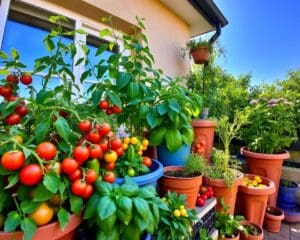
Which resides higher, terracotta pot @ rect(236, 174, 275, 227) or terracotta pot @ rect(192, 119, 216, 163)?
terracotta pot @ rect(192, 119, 216, 163)

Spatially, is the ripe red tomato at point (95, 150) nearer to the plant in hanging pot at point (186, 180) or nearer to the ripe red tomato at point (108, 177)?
the ripe red tomato at point (108, 177)

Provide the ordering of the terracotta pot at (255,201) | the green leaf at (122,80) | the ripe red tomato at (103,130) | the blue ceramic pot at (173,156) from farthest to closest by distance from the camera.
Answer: the terracotta pot at (255,201) → the blue ceramic pot at (173,156) → the green leaf at (122,80) → the ripe red tomato at (103,130)

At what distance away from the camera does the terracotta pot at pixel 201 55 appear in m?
2.83

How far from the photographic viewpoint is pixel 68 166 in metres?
0.71

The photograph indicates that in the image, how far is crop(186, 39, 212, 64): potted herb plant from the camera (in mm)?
2828

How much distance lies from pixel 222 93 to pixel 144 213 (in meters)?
2.81

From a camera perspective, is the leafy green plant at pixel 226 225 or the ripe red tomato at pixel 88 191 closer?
the ripe red tomato at pixel 88 191

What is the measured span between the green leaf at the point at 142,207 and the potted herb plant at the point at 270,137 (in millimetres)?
2197

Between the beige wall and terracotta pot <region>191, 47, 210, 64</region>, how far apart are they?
0.31 m

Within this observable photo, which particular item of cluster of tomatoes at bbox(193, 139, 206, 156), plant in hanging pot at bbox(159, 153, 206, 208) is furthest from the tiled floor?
plant in hanging pot at bbox(159, 153, 206, 208)

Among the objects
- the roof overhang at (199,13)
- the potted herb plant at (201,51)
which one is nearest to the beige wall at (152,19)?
the roof overhang at (199,13)

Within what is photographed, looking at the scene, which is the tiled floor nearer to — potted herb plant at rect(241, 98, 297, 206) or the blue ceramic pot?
potted herb plant at rect(241, 98, 297, 206)

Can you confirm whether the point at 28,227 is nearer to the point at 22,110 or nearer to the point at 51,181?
the point at 51,181

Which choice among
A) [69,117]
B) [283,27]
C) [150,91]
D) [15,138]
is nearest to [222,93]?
[150,91]
